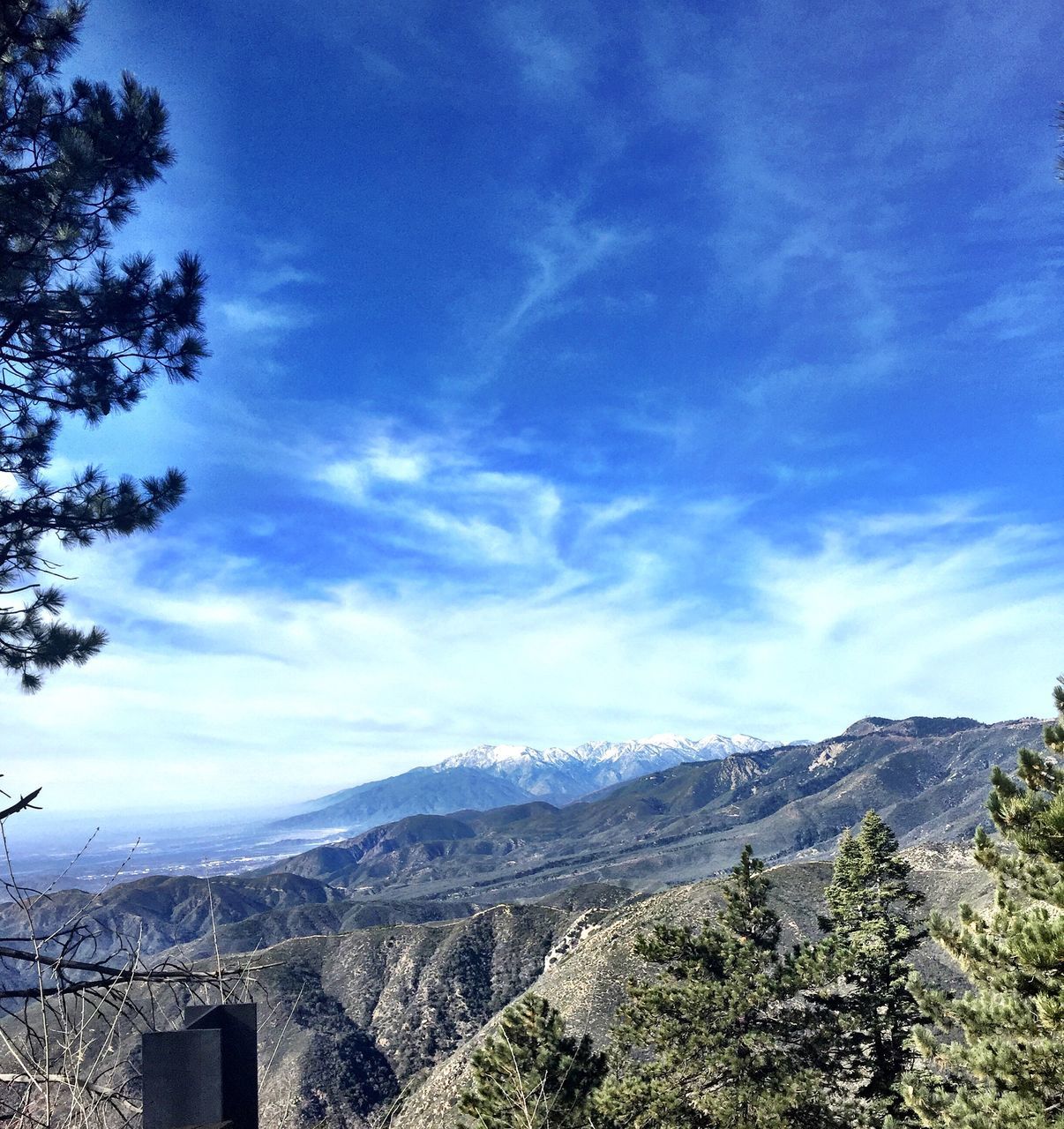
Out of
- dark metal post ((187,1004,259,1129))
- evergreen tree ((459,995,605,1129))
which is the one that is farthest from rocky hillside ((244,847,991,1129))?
dark metal post ((187,1004,259,1129))

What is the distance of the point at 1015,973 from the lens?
8828mm

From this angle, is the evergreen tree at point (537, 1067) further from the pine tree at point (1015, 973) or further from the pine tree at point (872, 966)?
the pine tree at point (1015, 973)

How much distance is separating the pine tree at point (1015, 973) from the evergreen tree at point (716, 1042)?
5557 millimetres

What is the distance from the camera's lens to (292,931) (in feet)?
456

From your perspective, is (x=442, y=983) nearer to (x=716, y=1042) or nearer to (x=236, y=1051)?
(x=716, y=1042)

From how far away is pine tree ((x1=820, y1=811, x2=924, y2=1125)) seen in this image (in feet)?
56.4

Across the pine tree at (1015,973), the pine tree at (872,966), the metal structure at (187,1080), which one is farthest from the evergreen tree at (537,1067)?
the metal structure at (187,1080)

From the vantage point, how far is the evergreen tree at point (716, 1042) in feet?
47.3

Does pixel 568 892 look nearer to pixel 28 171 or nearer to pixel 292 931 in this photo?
pixel 292 931

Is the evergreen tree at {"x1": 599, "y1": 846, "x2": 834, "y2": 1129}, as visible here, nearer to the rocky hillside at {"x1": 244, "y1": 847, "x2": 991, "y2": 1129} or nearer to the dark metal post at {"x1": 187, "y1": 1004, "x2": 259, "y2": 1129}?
the dark metal post at {"x1": 187, "y1": 1004, "x2": 259, "y2": 1129}

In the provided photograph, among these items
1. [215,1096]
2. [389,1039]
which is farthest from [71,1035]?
[389,1039]

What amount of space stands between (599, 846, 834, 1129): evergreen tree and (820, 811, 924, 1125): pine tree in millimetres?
1605

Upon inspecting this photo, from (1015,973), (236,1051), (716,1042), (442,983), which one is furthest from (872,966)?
(442,983)

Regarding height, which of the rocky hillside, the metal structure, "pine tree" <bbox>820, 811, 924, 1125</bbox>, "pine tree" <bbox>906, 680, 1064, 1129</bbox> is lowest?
the rocky hillside
